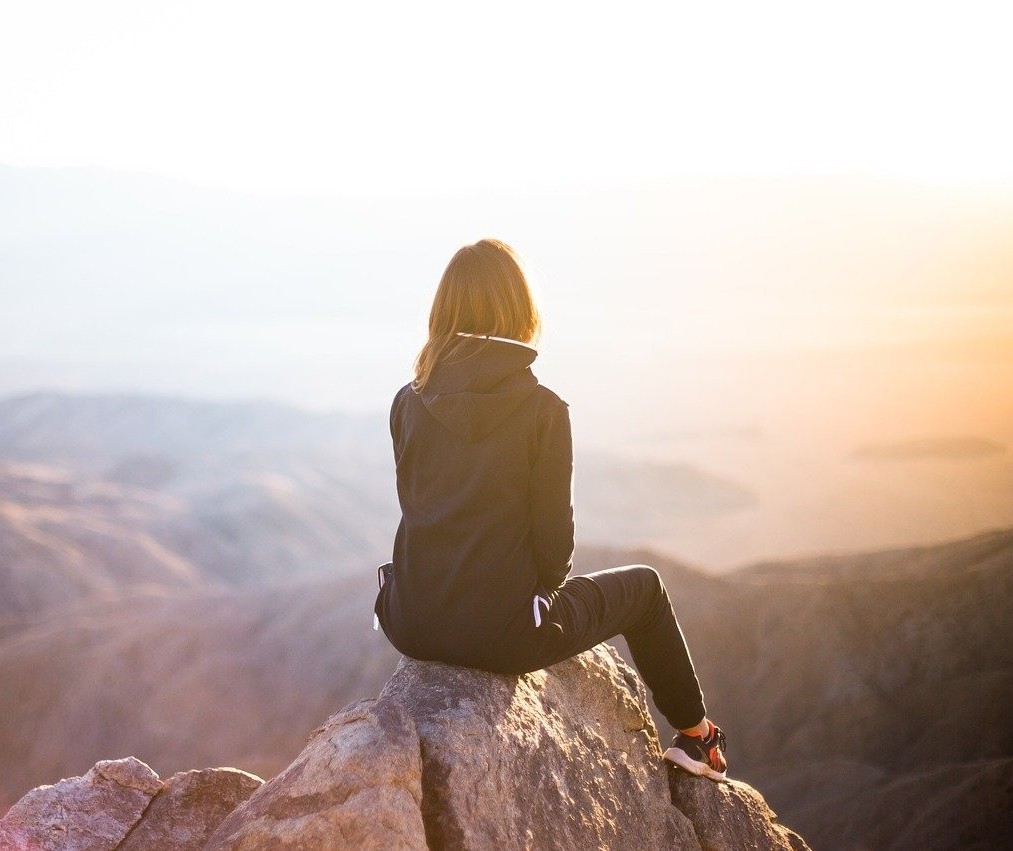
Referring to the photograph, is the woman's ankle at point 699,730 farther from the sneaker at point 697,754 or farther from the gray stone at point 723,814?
the gray stone at point 723,814

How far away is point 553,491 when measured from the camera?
137 inches

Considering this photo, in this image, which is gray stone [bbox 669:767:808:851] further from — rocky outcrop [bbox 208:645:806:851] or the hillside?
the hillside

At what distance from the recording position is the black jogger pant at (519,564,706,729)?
3.72 metres

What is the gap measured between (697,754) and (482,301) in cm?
226

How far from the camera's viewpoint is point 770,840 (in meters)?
4.51

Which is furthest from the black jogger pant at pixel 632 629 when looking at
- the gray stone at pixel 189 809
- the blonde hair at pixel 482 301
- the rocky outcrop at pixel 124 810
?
the rocky outcrop at pixel 124 810

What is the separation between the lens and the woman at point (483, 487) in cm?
344

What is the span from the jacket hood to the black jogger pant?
0.75 metres

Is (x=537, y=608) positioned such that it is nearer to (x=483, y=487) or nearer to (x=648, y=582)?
(x=483, y=487)

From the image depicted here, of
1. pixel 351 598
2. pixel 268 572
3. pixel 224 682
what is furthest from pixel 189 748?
pixel 268 572

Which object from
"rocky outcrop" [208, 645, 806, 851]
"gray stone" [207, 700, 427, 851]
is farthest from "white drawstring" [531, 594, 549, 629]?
"gray stone" [207, 700, 427, 851]

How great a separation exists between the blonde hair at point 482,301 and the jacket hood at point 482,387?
73 mm

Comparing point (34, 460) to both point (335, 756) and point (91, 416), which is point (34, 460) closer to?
point (91, 416)

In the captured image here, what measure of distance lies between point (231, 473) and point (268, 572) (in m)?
16.7
